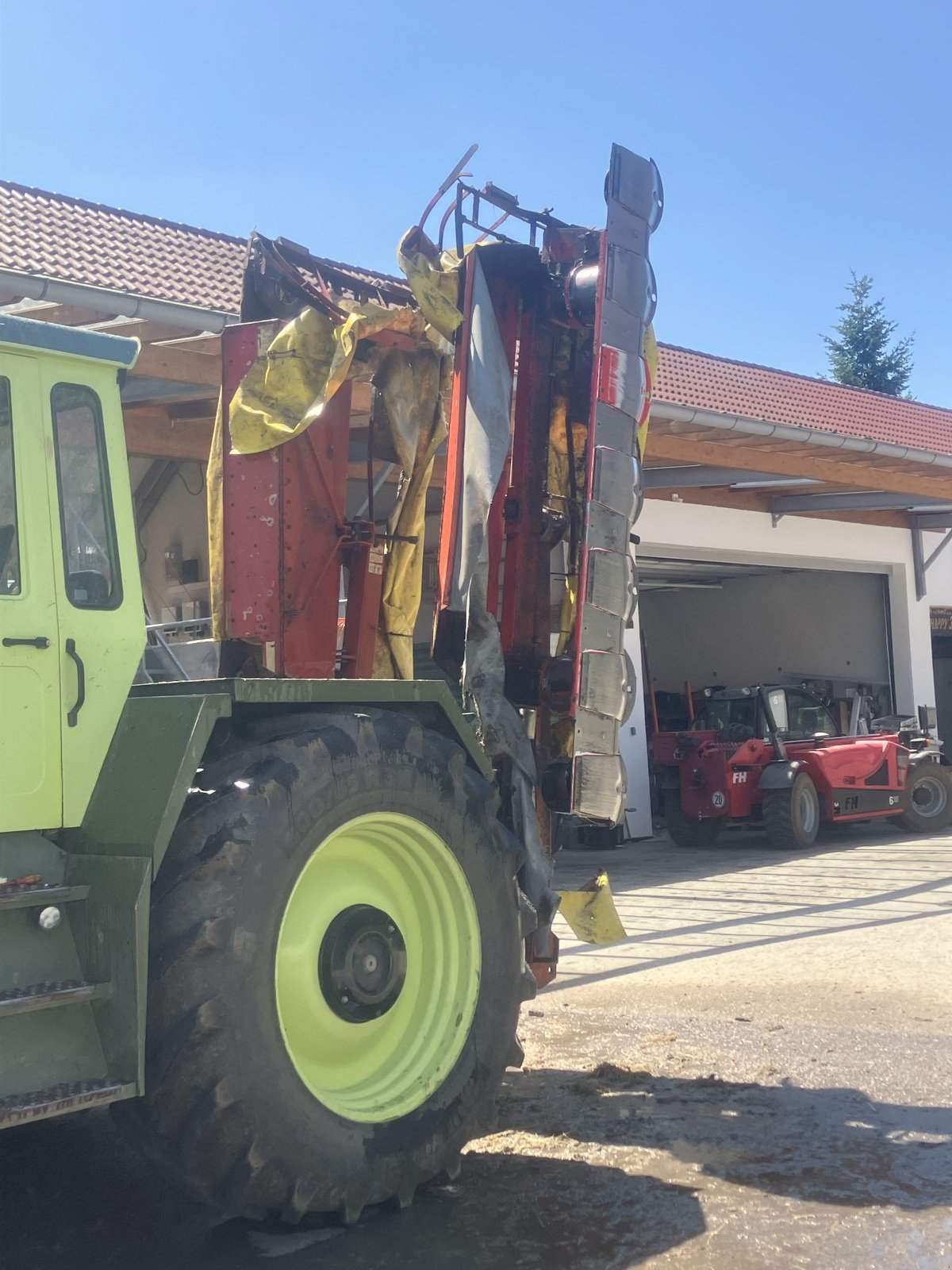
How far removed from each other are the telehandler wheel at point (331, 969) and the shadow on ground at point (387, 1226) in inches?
5.0

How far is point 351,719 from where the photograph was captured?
3803mm

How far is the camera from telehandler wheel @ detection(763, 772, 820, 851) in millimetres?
13445

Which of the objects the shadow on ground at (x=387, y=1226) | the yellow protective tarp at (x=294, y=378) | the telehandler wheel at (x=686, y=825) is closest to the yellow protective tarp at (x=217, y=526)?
the yellow protective tarp at (x=294, y=378)

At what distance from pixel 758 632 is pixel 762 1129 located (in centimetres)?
1905

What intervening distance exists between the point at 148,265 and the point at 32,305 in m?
3.11

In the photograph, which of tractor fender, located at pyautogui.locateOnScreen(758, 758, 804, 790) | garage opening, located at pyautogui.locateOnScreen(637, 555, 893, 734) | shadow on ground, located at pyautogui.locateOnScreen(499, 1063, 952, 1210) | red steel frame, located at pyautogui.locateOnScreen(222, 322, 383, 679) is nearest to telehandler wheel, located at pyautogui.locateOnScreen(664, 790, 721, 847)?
tractor fender, located at pyautogui.locateOnScreen(758, 758, 804, 790)

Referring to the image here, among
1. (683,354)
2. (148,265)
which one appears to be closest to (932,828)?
(683,354)

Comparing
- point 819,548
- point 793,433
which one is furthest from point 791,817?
point 819,548

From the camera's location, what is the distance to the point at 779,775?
13539mm

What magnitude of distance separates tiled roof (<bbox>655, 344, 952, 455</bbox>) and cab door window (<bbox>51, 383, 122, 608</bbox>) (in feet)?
37.4

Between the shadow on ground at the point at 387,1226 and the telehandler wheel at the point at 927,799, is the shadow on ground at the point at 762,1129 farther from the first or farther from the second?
the telehandler wheel at the point at 927,799

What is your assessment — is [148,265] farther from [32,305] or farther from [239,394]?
[239,394]

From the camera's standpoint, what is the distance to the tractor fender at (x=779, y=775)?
1345 cm

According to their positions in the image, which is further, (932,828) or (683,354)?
(683,354)
